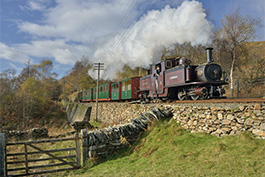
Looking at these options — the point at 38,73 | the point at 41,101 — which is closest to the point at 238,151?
the point at 41,101

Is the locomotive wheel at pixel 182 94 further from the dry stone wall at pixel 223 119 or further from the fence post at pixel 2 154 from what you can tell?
the fence post at pixel 2 154

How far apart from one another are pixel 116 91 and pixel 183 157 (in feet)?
55.2

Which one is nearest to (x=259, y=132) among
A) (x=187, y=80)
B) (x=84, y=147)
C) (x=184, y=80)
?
(x=187, y=80)

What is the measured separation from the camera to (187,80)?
10.3m

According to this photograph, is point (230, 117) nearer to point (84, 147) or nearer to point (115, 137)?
point (115, 137)

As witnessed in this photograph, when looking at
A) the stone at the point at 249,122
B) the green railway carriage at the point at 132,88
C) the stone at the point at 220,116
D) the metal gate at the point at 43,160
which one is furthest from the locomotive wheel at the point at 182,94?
the green railway carriage at the point at 132,88

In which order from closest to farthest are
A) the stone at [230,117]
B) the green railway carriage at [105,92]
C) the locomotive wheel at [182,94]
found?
the stone at [230,117] < the locomotive wheel at [182,94] < the green railway carriage at [105,92]

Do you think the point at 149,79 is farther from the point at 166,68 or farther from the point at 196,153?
the point at 196,153

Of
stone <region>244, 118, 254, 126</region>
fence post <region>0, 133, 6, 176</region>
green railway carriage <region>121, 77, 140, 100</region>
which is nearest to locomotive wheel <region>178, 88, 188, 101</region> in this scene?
stone <region>244, 118, 254, 126</region>

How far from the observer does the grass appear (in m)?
4.59

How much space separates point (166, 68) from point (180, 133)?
573 cm

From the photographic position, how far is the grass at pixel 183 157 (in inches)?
181

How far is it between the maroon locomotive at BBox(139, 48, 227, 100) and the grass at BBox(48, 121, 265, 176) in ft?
9.60

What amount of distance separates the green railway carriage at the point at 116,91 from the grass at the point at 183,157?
12.9m
